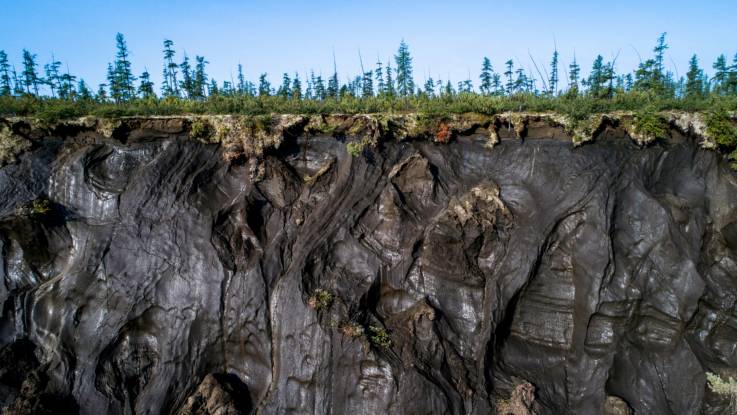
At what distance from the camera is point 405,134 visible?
9.38 meters

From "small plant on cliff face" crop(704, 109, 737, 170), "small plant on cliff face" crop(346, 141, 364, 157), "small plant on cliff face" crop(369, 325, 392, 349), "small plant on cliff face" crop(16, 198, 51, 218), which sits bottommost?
"small plant on cliff face" crop(369, 325, 392, 349)

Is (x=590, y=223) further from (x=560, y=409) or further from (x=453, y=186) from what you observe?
(x=560, y=409)

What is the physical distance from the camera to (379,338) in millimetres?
8422

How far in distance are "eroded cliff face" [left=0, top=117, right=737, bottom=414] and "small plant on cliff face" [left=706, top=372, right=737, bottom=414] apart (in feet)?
0.72

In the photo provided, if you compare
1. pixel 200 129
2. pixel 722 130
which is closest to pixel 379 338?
pixel 200 129

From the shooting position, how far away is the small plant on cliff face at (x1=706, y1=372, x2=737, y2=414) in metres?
8.34

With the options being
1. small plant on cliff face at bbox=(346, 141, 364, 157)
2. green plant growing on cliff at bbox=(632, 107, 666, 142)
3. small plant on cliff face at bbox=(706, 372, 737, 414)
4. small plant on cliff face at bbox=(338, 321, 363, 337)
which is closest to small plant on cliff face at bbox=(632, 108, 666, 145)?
green plant growing on cliff at bbox=(632, 107, 666, 142)

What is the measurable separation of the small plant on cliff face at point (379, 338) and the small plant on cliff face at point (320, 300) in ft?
3.43

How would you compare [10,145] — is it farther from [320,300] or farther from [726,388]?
[726,388]

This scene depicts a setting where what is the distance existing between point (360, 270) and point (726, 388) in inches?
314

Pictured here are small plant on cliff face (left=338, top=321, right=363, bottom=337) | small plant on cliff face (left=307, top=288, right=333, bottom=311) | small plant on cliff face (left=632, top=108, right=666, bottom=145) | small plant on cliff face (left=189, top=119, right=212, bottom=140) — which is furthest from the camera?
small plant on cliff face (left=189, top=119, right=212, bottom=140)

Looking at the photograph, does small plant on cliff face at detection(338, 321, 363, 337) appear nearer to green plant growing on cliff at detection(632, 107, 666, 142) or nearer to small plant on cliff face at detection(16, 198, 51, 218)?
small plant on cliff face at detection(16, 198, 51, 218)

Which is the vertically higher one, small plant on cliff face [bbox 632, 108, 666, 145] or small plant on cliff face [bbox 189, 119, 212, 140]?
small plant on cliff face [bbox 189, 119, 212, 140]

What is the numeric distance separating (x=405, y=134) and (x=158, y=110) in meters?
6.15
